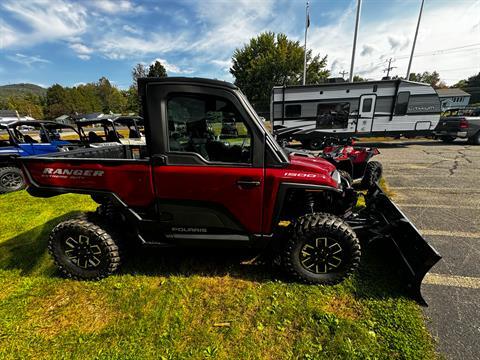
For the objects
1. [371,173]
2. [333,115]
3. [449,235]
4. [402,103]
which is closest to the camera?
[449,235]

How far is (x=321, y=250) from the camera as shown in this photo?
2.51 meters

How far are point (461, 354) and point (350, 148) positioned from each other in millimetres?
4314

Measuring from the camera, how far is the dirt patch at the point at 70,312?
7.07ft

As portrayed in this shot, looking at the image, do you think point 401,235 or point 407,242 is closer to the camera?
point 407,242

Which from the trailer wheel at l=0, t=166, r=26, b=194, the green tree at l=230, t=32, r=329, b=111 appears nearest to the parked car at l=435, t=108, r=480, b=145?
the trailer wheel at l=0, t=166, r=26, b=194

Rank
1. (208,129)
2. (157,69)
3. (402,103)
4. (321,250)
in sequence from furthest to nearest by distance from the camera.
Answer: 1. (157,69)
2. (402,103)
3. (321,250)
4. (208,129)

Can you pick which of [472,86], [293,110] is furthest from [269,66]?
[472,86]

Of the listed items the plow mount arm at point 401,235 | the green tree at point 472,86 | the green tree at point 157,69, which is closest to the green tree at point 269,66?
the green tree at point 157,69

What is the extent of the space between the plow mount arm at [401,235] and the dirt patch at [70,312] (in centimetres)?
297

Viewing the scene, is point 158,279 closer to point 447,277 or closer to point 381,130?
point 447,277

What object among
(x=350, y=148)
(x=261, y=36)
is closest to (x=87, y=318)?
(x=350, y=148)

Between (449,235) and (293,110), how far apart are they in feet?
30.9

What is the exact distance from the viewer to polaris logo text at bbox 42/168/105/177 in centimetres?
244

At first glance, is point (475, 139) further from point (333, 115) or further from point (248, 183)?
point (248, 183)
